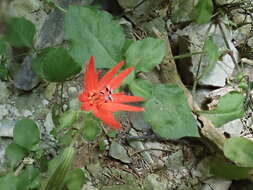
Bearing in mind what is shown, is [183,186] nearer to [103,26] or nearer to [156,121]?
[156,121]

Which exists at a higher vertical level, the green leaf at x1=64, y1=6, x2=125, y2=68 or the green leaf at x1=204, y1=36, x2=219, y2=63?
the green leaf at x1=64, y1=6, x2=125, y2=68

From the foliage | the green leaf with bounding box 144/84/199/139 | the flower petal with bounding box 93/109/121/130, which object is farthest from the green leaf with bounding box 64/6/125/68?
the flower petal with bounding box 93/109/121/130

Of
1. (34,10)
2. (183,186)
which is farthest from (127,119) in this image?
(34,10)

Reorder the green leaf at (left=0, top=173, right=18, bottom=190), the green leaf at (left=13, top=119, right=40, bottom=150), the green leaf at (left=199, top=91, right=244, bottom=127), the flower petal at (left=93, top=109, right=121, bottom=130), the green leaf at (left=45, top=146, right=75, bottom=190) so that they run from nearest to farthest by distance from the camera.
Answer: the flower petal at (left=93, top=109, right=121, bottom=130) → the green leaf at (left=45, top=146, right=75, bottom=190) → the green leaf at (left=0, top=173, right=18, bottom=190) → the green leaf at (left=13, top=119, right=40, bottom=150) → the green leaf at (left=199, top=91, right=244, bottom=127)

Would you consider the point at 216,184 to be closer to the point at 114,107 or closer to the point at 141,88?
the point at 141,88

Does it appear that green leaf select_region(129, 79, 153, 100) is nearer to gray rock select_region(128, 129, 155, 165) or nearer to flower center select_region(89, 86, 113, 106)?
flower center select_region(89, 86, 113, 106)

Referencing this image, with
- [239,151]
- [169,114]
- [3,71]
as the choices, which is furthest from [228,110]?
[3,71]
